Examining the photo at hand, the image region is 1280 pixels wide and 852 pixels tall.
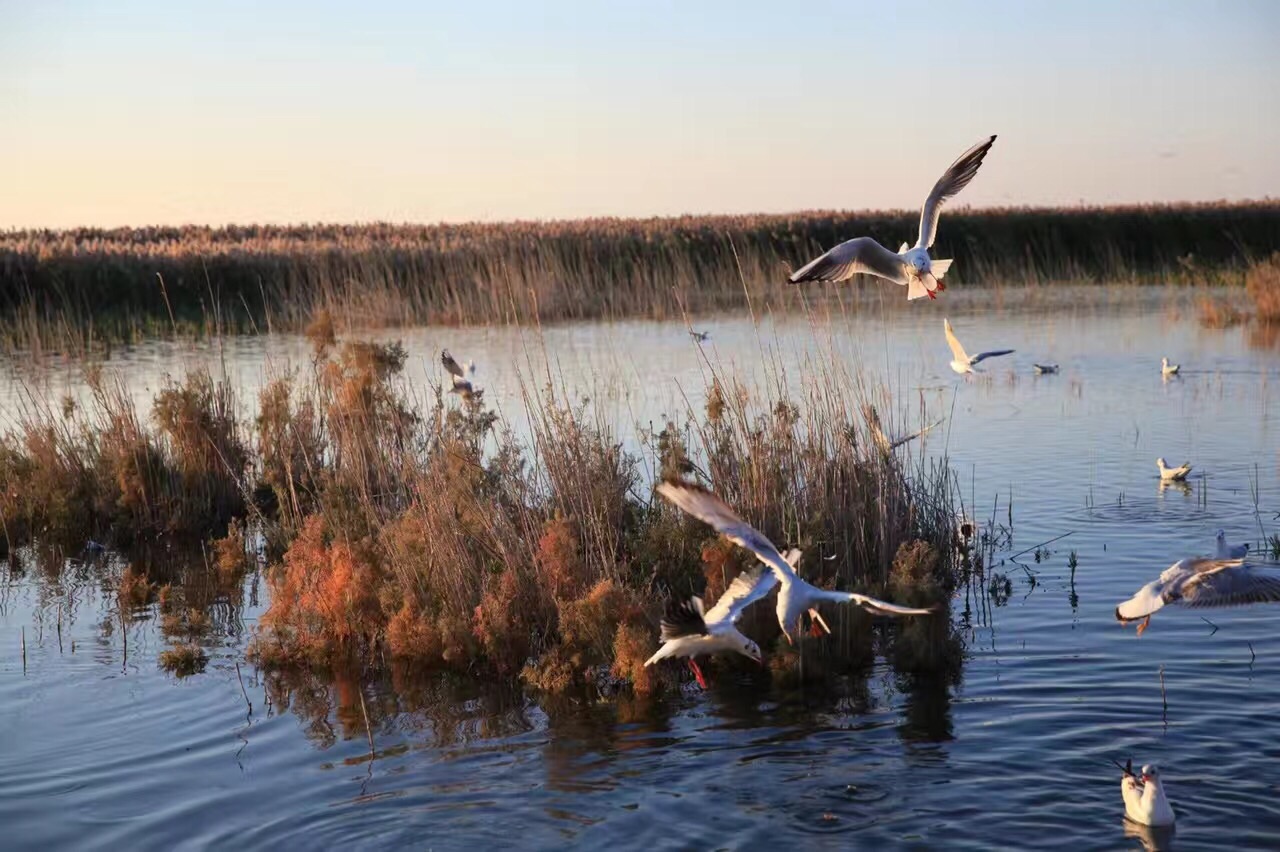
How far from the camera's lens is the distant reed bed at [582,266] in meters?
22.8

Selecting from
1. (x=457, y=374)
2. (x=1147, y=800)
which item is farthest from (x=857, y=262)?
(x=457, y=374)

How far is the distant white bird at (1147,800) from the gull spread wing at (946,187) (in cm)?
283

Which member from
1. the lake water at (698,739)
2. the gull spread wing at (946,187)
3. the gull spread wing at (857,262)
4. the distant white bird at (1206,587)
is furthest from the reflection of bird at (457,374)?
the distant white bird at (1206,587)

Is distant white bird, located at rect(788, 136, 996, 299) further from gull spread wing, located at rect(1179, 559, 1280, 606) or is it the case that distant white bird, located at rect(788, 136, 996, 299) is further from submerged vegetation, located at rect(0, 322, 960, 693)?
gull spread wing, located at rect(1179, 559, 1280, 606)

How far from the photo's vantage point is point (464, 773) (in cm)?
622

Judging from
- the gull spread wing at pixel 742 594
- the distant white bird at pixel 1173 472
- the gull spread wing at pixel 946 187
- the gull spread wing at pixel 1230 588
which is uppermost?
the gull spread wing at pixel 946 187

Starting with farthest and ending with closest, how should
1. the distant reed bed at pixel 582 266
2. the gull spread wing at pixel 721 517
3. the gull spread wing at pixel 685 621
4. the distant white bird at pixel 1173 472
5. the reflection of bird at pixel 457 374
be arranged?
the distant reed bed at pixel 582 266, the distant white bird at pixel 1173 472, the reflection of bird at pixel 457 374, the gull spread wing at pixel 685 621, the gull spread wing at pixel 721 517

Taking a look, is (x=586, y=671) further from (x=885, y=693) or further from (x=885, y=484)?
(x=885, y=484)

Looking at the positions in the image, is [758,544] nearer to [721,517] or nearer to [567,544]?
[721,517]

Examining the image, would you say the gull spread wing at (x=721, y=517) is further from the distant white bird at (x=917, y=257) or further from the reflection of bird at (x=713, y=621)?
the distant white bird at (x=917, y=257)

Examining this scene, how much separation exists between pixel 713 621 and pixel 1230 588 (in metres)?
2.21

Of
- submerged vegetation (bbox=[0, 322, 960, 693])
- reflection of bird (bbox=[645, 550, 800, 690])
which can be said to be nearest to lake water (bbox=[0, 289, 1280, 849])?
submerged vegetation (bbox=[0, 322, 960, 693])

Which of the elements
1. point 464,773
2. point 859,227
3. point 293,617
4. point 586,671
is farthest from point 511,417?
point 859,227

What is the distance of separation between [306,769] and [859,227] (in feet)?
119
